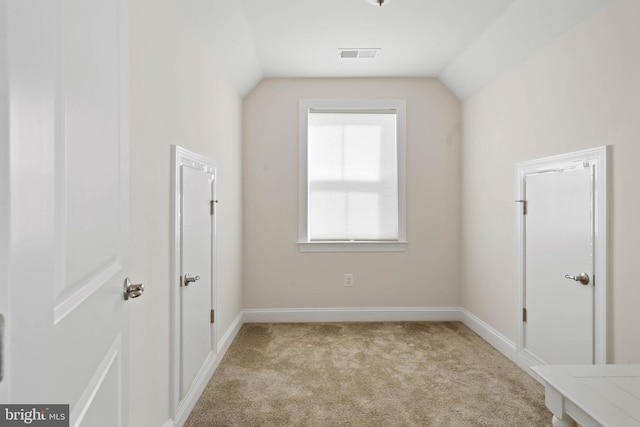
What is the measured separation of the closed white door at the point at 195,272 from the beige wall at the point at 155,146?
0.61 feet

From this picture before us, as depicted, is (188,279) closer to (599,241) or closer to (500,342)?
(599,241)

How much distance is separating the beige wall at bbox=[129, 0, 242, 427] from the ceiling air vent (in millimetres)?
1283

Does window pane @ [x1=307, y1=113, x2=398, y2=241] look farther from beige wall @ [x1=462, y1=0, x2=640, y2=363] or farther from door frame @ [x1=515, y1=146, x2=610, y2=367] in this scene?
door frame @ [x1=515, y1=146, x2=610, y2=367]

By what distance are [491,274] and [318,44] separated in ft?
8.28

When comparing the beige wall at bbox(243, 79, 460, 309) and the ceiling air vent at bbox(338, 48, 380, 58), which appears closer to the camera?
the ceiling air vent at bbox(338, 48, 380, 58)

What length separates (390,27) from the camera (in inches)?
112

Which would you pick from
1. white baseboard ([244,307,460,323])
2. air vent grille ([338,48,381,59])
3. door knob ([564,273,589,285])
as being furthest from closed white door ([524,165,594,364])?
air vent grille ([338,48,381,59])

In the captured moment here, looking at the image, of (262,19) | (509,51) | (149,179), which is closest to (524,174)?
(509,51)

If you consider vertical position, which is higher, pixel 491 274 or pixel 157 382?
pixel 491 274

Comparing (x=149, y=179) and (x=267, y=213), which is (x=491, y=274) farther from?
(x=149, y=179)

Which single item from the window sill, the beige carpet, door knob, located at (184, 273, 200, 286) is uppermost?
the window sill

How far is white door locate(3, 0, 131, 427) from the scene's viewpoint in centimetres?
49
